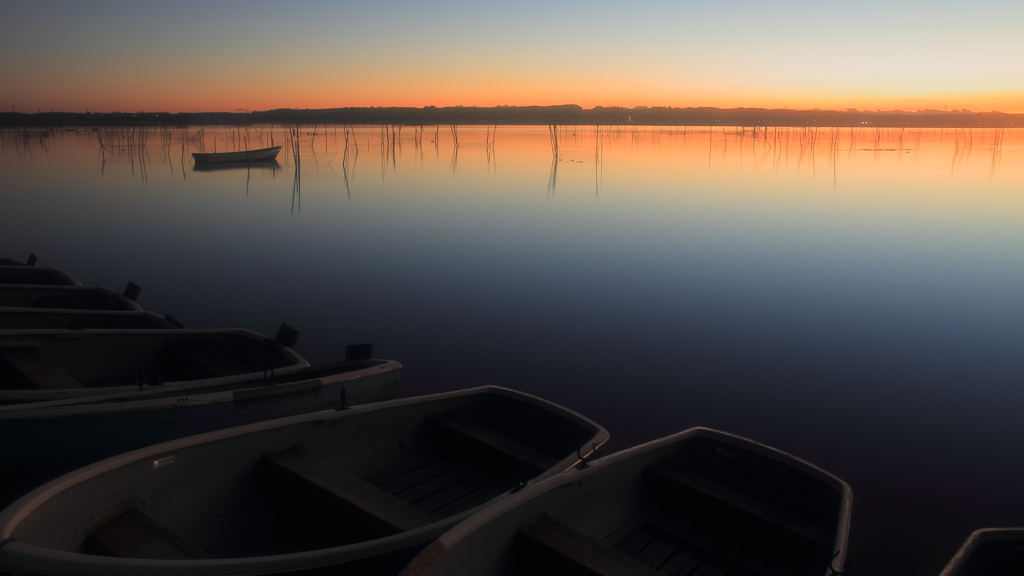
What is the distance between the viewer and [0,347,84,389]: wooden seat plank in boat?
412cm

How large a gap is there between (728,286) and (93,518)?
7.73m

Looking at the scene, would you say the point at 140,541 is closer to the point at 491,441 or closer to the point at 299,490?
the point at 299,490

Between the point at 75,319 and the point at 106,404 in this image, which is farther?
the point at 75,319

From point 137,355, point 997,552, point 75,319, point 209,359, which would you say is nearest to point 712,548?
point 997,552

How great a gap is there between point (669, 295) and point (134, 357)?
5872 mm

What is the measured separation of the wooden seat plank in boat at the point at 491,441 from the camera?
12.0 feet

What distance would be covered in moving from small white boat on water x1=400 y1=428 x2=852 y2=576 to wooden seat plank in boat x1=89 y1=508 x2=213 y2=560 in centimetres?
100

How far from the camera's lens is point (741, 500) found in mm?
3248

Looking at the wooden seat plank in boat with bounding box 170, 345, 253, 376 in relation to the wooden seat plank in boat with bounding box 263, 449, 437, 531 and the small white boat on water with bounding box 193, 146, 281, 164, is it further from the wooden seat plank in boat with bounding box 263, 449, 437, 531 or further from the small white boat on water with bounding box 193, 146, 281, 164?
the small white boat on water with bounding box 193, 146, 281, 164

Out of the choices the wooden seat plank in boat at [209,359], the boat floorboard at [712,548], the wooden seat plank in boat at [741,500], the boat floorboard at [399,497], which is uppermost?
the wooden seat plank in boat at [209,359]

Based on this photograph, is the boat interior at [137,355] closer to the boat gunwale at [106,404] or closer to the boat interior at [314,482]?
the boat gunwale at [106,404]

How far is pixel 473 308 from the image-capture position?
8.10 meters

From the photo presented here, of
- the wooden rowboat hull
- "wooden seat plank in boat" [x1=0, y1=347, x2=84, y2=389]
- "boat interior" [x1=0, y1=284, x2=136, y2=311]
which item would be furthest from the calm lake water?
"wooden seat plank in boat" [x1=0, y1=347, x2=84, y2=389]

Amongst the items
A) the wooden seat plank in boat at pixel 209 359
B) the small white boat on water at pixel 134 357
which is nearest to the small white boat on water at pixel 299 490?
the small white boat on water at pixel 134 357
